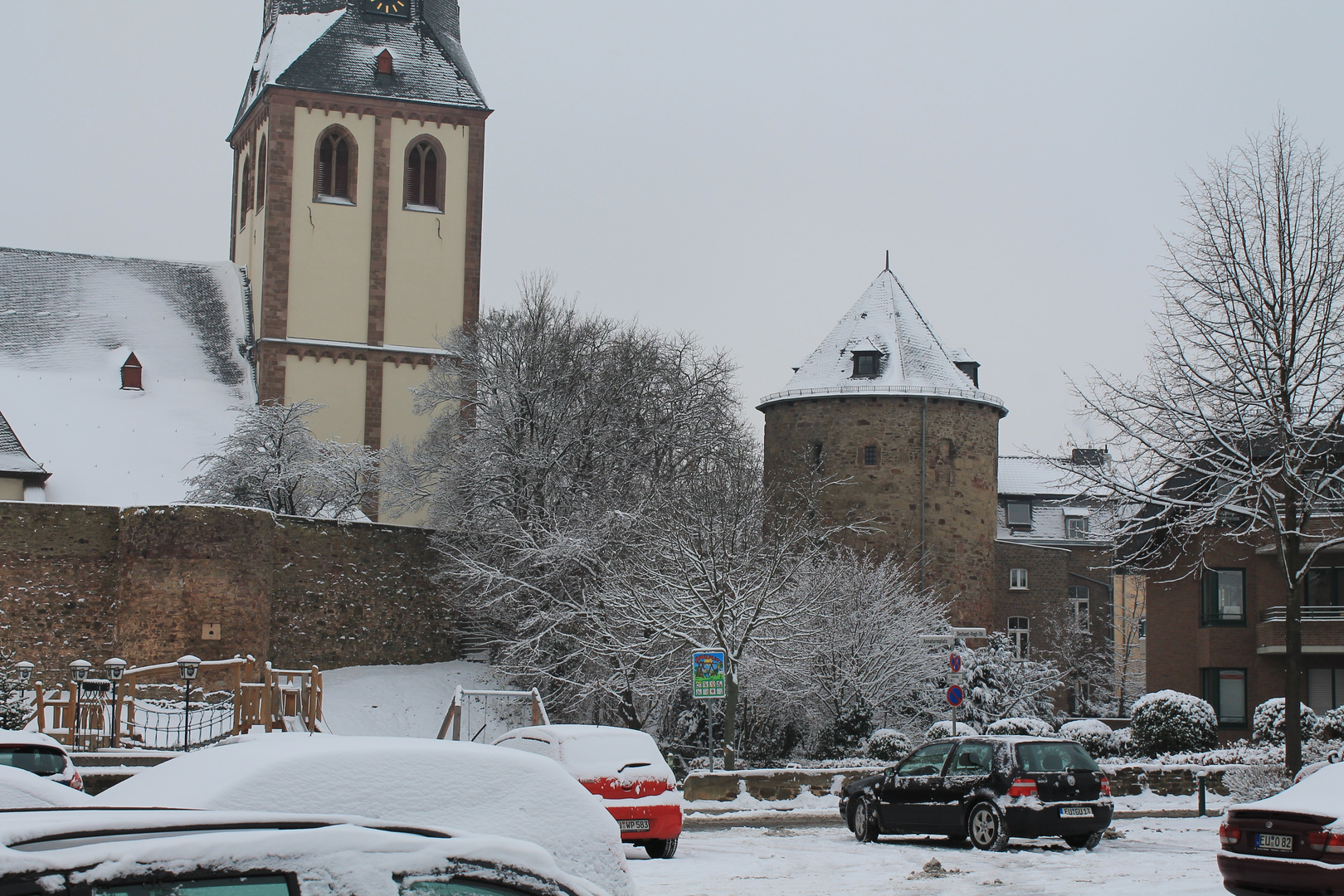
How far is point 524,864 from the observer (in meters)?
3.98

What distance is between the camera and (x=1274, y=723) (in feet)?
94.8

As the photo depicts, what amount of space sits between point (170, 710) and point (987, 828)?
652 inches

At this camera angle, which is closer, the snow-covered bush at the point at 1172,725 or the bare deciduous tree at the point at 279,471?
the snow-covered bush at the point at 1172,725

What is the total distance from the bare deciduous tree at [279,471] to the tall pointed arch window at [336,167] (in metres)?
8.29

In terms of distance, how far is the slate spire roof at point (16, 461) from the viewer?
38250 mm

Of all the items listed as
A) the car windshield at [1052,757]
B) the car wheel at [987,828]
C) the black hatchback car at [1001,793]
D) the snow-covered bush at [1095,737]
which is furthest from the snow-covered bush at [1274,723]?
the car wheel at [987,828]

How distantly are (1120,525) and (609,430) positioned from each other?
16.4 m

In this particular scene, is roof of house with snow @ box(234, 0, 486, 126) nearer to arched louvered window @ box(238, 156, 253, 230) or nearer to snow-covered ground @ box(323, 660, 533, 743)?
arched louvered window @ box(238, 156, 253, 230)

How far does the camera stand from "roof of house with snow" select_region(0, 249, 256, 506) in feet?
134

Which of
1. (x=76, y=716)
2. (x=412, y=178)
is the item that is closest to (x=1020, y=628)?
(x=412, y=178)

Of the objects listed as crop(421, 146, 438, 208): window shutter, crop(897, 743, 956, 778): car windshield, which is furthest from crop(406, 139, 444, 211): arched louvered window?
crop(897, 743, 956, 778): car windshield

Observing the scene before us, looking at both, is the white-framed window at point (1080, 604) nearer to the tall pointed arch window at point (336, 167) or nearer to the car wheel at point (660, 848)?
the tall pointed arch window at point (336, 167)

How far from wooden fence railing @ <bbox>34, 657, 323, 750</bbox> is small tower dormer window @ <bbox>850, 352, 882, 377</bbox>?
23528 mm

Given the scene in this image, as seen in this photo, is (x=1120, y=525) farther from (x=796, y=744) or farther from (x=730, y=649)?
(x=796, y=744)
